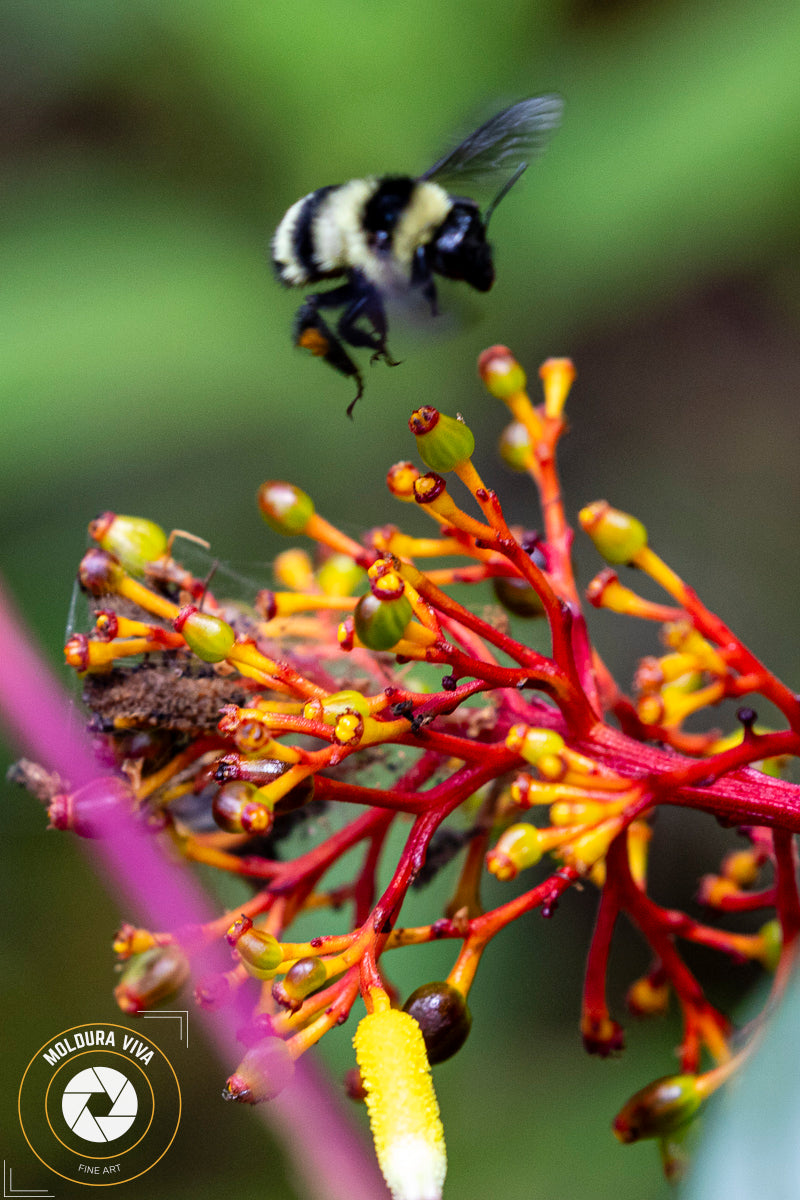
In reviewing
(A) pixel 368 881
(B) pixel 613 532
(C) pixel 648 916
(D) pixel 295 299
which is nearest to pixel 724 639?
Result: (B) pixel 613 532

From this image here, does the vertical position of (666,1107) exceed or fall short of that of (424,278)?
it falls short

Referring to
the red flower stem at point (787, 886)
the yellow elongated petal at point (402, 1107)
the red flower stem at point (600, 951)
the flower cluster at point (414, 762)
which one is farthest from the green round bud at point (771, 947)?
the yellow elongated petal at point (402, 1107)

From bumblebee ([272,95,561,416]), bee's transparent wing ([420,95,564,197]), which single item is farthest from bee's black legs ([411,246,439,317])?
bee's transparent wing ([420,95,564,197])

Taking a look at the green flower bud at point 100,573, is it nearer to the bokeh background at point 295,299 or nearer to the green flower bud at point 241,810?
the green flower bud at point 241,810

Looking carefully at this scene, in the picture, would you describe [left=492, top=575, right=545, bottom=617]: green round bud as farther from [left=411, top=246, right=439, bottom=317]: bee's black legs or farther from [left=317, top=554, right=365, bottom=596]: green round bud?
[left=411, top=246, right=439, bottom=317]: bee's black legs

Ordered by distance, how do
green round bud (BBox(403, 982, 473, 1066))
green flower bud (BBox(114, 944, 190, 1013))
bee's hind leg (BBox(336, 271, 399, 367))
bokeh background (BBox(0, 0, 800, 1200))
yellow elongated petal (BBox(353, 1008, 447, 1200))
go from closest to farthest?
yellow elongated petal (BBox(353, 1008, 447, 1200)), green round bud (BBox(403, 982, 473, 1066)), green flower bud (BBox(114, 944, 190, 1013)), bee's hind leg (BBox(336, 271, 399, 367)), bokeh background (BBox(0, 0, 800, 1200))

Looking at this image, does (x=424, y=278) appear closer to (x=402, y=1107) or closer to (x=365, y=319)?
(x=365, y=319)

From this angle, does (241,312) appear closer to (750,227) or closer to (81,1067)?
(750,227)
